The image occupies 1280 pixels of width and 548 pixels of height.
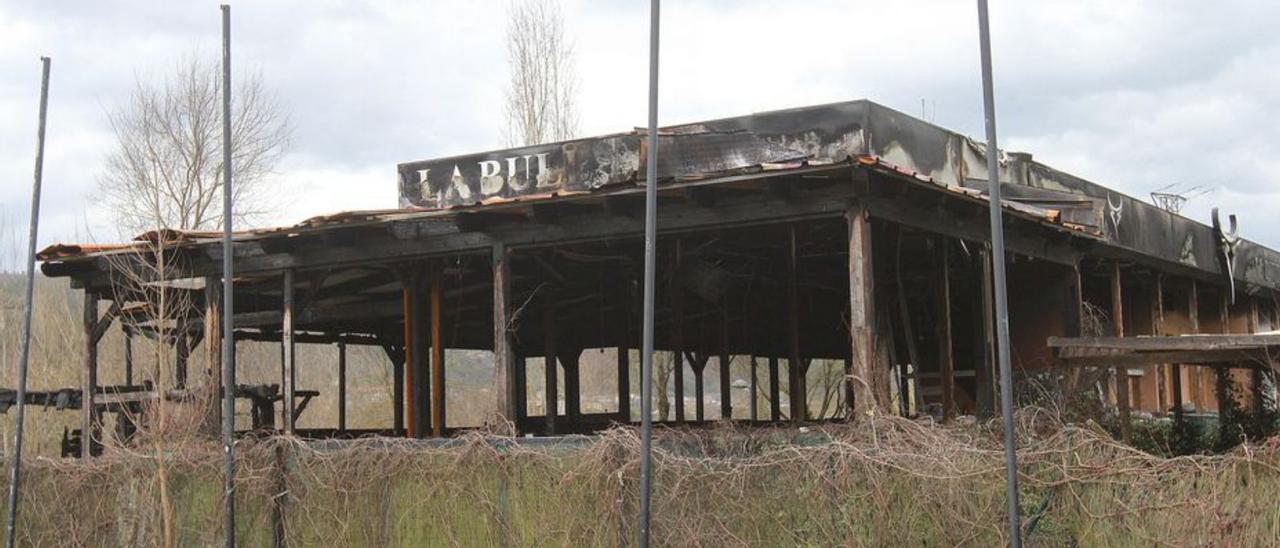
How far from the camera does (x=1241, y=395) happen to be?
1998cm

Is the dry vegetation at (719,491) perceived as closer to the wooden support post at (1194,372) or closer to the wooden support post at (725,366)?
the wooden support post at (725,366)

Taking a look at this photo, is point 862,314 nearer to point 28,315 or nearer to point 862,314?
point 862,314

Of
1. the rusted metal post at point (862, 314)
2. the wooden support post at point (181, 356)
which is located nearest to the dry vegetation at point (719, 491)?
the rusted metal post at point (862, 314)

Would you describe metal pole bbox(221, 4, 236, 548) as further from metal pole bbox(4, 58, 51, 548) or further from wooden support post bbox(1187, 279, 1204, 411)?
wooden support post bbox(1187, 279, 1204, 411)

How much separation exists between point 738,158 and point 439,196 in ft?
16.2

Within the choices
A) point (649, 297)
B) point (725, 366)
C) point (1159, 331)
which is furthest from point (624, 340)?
point (649, 297)

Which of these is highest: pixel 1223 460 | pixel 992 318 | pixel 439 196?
pixel 439 196

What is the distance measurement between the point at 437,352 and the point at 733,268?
4.60m

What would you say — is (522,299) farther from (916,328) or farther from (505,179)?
(916,328)

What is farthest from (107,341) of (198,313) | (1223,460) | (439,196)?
(1223,460)

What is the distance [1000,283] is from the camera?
→ 357 inches

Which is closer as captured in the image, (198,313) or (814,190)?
(814,190)

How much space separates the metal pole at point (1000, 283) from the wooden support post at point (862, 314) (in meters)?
3.42

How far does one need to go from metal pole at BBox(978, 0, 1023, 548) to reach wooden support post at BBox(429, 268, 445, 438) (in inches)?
376
